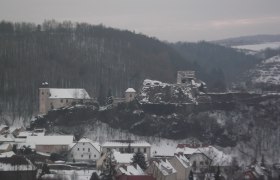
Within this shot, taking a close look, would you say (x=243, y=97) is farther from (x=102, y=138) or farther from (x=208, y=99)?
(x=102, y=138)

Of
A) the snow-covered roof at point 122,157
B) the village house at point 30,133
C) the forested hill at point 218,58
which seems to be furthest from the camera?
the forested hill at point 218,58

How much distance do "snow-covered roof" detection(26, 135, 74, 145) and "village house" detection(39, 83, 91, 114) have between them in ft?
33.0

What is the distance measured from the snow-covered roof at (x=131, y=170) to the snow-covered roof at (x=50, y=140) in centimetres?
971

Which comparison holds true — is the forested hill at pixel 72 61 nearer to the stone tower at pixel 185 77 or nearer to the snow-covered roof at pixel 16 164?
A: the stone tower at pixel 185 77

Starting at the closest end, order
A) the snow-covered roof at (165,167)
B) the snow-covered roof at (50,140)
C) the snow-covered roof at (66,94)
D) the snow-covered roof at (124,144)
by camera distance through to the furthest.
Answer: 1. the snow-covered roof at (165,167)
2. the snow-covered roof at (124,144)
3. the snow-covered roof at (50,140)
4. the snow-covered roof at (66,94)

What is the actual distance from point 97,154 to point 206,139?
11692 mm

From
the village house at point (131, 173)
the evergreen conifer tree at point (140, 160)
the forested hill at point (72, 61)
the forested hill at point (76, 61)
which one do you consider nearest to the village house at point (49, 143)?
the evergreen conifer tree at point (140, 160)

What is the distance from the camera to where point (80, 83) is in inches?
3027

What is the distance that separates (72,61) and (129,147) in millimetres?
34533

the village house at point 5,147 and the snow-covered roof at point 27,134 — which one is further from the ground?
the snow-covered roof at point 27,134

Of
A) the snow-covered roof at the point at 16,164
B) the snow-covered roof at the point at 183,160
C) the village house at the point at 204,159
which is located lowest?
the village house at the point at 204,159

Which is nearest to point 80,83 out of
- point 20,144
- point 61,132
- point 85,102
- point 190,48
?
point 85,102

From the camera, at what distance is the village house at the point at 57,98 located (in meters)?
62.1

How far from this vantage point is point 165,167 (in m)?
41.9
